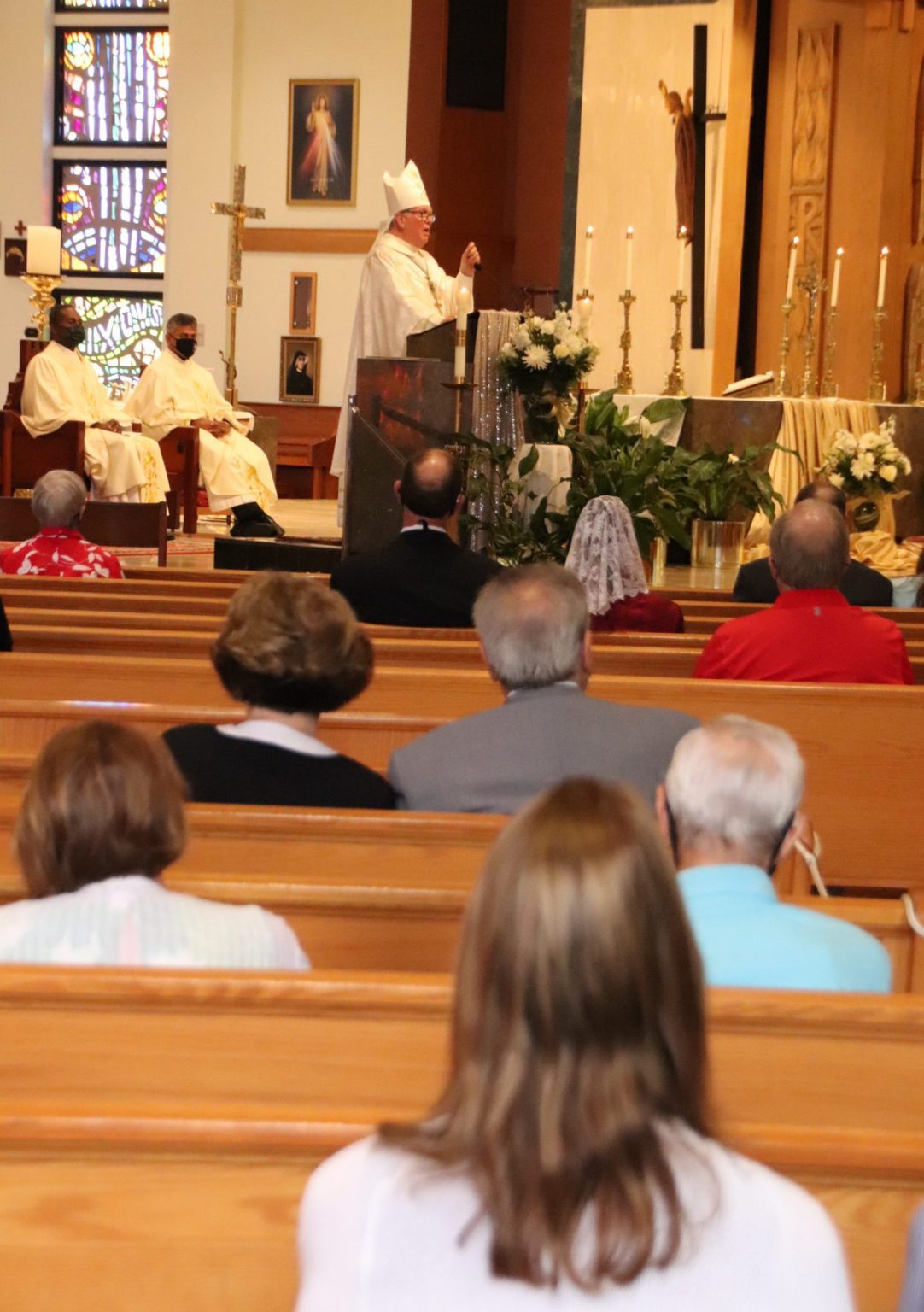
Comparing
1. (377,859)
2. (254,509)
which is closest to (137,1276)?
(377,859)

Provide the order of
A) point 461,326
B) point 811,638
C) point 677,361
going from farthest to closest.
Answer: point 677,361 < point 461,326 < point 811,638

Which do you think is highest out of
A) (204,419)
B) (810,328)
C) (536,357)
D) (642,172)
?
(642,172)

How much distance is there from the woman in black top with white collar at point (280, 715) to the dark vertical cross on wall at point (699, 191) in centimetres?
841

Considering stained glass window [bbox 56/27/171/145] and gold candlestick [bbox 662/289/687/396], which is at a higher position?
stained glass window [bbox 56/27/171/145]

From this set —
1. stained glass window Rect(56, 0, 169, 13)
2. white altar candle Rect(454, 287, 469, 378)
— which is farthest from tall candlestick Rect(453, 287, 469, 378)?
stained glass window Rect(56, 0, 169, 13)

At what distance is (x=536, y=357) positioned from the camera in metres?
7.70

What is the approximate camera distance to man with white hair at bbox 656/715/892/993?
2.00 m

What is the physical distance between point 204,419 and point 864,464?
4.86 metres

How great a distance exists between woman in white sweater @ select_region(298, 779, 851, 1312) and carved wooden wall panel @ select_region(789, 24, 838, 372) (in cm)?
1069

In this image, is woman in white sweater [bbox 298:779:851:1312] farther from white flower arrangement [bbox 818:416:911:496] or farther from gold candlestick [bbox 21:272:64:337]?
gold candlestick [bbox 21:272:64:337]

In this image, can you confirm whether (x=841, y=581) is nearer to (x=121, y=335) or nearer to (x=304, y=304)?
(x=304, y=304)

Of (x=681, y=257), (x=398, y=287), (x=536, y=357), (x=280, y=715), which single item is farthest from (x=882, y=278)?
Answer: (x=280, y=715)

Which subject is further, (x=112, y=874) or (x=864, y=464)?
(x=864, y=464)

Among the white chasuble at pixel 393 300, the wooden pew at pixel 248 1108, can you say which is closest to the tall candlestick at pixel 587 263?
the white chasuble at pixel 393 300
